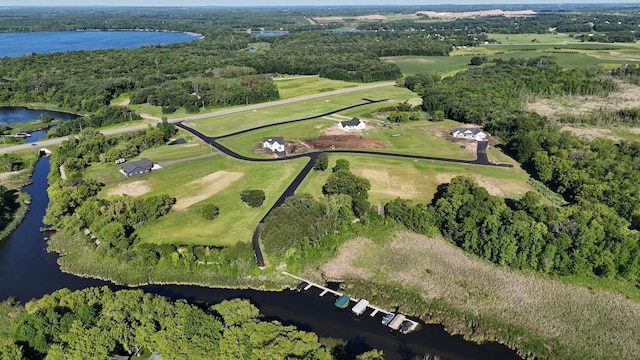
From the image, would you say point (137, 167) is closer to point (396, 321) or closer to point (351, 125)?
point (351, 125)

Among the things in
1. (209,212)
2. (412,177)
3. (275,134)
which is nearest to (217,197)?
(209,212)

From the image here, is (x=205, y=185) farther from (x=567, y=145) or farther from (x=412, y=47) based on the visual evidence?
(x=412, y=47)

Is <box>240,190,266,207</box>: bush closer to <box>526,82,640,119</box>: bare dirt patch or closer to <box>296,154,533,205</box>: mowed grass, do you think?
<box>296,154,533,205</box>: mowed grass

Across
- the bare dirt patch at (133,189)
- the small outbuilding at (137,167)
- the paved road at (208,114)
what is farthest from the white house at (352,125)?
the bare dirt patch at (133,189)

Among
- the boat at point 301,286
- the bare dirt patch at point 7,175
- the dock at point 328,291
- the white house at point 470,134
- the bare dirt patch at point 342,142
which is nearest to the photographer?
the dock at point 328,291

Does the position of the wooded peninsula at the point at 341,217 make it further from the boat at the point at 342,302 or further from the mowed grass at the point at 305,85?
the mowed grass at the point at 305,85

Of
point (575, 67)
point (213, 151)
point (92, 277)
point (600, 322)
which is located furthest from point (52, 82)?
point (575, 67)
